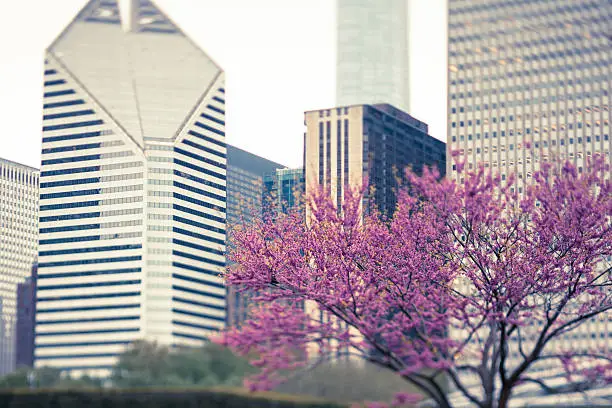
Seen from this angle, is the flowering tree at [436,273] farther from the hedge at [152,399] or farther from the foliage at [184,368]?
the foliage at [184,368]

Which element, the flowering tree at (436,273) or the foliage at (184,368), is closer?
the flowering tree at (436,273)

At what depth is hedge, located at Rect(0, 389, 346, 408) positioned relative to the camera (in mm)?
56619

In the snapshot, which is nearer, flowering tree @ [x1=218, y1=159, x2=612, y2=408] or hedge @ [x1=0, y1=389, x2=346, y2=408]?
flowering tree @ [x1=218, y1=159, x2=612, y2=408]

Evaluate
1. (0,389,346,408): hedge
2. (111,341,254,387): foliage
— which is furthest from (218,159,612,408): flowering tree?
(111,341,254,387): foliage

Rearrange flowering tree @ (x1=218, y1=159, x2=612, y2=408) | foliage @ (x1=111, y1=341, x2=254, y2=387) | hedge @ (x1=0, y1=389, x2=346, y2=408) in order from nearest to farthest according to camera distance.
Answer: flowering tree @ (x1=218, y1=159, x2=612, y2=408) < hedge @ (x1=0, y1=389, x2=346, y2=408) < foliage @ (x1=111, y1=341, x2=254, y2=387)

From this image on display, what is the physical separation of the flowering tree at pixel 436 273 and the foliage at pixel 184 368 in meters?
81.4

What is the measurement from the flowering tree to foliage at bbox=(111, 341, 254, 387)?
267ft

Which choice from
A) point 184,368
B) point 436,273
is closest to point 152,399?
point 436,273

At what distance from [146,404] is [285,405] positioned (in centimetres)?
902

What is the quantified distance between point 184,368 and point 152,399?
73322mm

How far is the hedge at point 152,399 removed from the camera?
56619mm

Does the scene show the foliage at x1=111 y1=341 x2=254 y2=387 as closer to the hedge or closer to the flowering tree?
the hedge

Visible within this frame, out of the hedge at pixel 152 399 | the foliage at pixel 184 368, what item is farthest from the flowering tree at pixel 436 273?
the foliage at pixel 184 368

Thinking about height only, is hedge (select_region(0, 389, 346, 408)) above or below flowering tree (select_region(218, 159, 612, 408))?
below
